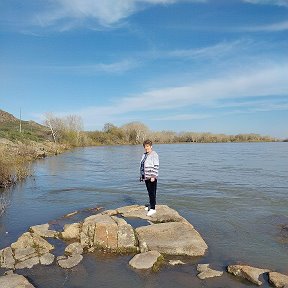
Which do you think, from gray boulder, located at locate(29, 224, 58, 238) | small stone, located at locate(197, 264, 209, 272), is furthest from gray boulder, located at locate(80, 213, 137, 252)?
small stone, located at locate(197, 264, 209, 272)

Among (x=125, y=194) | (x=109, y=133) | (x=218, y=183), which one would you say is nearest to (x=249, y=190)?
(x=218, y=183)

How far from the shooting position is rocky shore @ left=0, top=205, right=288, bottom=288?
26.5ft

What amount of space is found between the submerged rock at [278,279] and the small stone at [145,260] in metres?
2.74

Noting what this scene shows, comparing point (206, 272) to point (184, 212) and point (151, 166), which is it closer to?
point (151, 166)

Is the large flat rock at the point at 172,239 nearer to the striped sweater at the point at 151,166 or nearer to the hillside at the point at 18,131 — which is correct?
the striped sweater at the point at 151,166

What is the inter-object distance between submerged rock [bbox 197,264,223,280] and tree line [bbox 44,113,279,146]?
224 feet

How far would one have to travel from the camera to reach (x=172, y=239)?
973 centimetres

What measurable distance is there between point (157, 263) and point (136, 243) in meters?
1.33

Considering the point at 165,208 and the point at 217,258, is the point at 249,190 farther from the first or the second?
the point at 217,258

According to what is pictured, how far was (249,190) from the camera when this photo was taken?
19688 millimetres

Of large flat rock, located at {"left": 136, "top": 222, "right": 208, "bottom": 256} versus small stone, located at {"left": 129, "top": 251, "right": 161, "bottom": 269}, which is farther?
large flat rock, located at {"left": 136, "top": 222, "right": 208, "bottom": 256}

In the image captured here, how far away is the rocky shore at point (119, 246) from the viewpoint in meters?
8.06

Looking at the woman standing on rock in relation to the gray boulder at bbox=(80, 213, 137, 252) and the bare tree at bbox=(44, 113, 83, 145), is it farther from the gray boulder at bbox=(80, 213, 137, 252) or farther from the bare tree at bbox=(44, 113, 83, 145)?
the bare tree at bbox=(44, 113, 83, 145)

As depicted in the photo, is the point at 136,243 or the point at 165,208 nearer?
the point at 136,243
